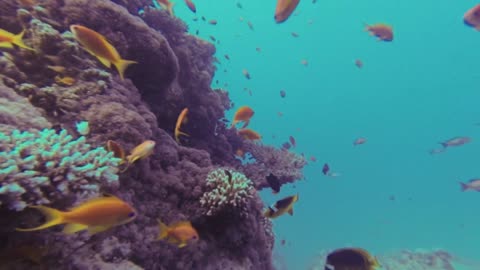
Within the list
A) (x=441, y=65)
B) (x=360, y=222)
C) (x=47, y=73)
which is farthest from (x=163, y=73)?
(x=441, y=65)

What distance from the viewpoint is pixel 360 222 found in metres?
50.0

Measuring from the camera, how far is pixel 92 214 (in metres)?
2.26

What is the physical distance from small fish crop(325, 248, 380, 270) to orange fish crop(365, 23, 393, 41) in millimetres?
6399

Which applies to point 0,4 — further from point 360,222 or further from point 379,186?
point 379,186

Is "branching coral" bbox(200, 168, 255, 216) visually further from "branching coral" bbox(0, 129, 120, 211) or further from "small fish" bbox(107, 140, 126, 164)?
"branching coral" bbox(0, 129, 120, 211)

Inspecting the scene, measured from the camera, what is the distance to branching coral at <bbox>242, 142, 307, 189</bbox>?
7863 millimetres

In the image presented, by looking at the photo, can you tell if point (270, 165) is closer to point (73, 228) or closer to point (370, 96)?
point (73, 228)

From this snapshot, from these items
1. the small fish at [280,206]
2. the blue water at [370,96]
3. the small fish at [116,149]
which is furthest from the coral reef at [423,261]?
the blue water at [370,96]

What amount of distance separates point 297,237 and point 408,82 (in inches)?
3720

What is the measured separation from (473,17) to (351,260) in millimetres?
5290

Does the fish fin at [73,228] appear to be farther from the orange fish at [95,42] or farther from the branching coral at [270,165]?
the branching coral at [270,165]

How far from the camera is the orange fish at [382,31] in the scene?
7.89m

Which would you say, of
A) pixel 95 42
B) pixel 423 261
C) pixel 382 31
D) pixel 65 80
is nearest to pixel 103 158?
pixel 95 42

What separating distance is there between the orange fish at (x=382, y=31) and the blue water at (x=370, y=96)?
47.9 meters
